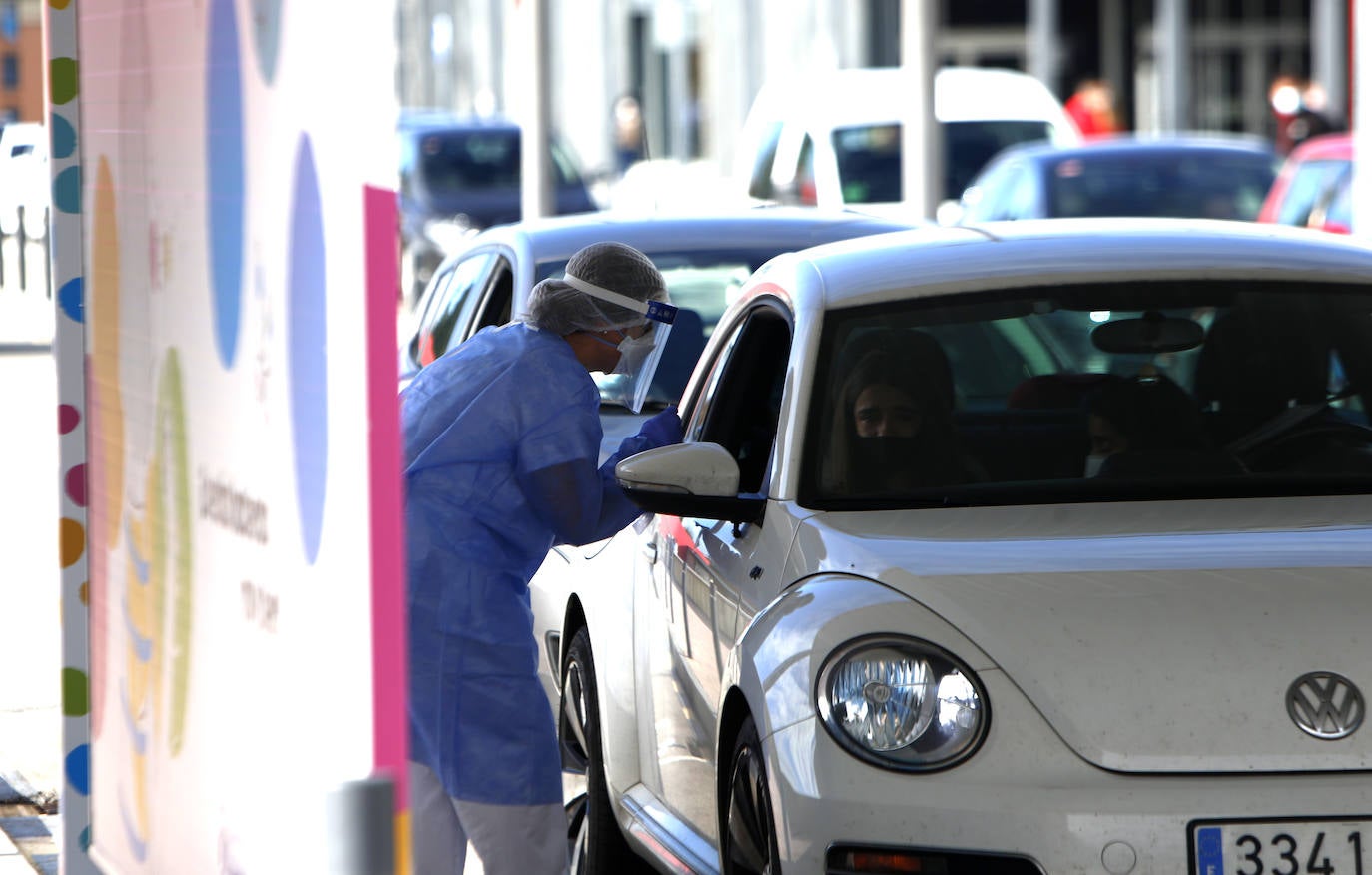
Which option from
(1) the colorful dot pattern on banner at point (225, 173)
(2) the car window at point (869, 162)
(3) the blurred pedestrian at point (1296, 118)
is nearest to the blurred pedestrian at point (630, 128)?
(3) the blurred pedestrian at point (1296, 118)

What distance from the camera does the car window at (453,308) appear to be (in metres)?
8.30

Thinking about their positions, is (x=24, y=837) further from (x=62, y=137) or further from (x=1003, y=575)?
(x=1003, y=575)

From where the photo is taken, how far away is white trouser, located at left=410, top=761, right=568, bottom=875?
4.47 metres

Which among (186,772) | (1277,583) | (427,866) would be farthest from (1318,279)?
(186,772)

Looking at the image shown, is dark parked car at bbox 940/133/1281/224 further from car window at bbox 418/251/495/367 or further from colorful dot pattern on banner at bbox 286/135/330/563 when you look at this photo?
colorful dot pattern on banner at bbox 286/135/330/563

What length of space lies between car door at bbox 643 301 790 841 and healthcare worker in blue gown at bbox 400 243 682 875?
27 cm

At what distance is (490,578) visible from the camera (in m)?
4.46

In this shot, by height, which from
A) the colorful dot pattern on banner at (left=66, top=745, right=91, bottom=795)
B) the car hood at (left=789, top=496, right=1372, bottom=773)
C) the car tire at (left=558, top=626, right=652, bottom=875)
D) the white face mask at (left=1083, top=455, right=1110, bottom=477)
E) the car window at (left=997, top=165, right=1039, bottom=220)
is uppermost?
the car window at (left=997, top=165, right=1039, bottom=220)

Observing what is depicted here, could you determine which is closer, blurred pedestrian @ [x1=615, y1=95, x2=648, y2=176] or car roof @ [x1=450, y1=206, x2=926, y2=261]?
car roof @ [x1=450, y1=206, x2=926, y2=261]

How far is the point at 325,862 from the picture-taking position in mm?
2512

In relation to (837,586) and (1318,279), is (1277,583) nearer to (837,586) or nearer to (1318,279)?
(837,586)

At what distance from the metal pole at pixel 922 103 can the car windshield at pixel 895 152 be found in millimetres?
Answer: 4782

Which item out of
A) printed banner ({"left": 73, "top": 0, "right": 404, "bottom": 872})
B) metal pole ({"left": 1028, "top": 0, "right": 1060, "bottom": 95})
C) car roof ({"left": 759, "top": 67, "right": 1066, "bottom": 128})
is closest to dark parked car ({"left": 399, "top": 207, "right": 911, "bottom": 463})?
printed banner ({"left": 73, "top": 0, "right": 404, "bottom": 872})

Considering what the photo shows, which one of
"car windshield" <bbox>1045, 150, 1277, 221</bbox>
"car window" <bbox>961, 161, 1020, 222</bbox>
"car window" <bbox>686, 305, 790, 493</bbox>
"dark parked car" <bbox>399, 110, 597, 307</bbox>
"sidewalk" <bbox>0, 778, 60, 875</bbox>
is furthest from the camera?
"dark parked car" <bbox>399, 110, 597, 307</bbox>
